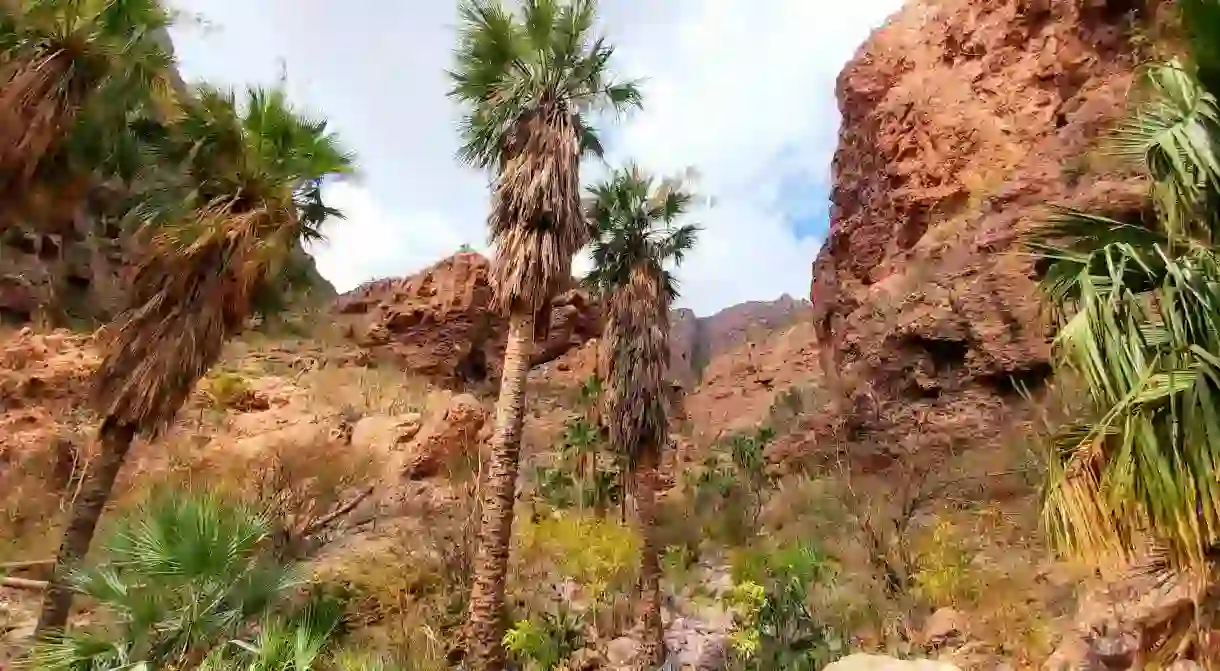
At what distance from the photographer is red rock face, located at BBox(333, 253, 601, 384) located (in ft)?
98.1

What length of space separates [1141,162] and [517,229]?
7665mm

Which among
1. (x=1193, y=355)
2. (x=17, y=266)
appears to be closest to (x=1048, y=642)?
(x=1193, y=355)

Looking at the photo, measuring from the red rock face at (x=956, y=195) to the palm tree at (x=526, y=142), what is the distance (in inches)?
312

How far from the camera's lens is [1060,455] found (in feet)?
16.3

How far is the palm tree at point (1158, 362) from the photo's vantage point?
425cm

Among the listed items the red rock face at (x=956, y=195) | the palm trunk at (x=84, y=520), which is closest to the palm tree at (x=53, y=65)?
the palm trunk at (x=84, y=520)

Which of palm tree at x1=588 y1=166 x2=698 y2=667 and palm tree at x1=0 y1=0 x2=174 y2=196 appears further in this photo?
palm tree at x1=588 y1=166 x2=698 y2=667

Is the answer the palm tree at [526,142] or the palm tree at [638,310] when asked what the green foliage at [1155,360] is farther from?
the palm tree at [638,310]

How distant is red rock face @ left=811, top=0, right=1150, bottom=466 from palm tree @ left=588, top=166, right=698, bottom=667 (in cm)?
578

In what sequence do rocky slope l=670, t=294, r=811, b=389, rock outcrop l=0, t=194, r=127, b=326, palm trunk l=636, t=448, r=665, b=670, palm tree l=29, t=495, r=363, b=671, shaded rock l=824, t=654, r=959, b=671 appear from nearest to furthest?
1. palm tree l=29, t=495, r=363, b=671
2. shaded rock l=824, t=654, r=959, b=671
3. palm trunk l=636, t=448, r=665, b=670
4. rock outcrop l=0, t=194, r=127, b=326
5. rocky slope l=670, t=294, r=811, b=389

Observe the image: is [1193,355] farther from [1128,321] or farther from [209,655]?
[209,655]

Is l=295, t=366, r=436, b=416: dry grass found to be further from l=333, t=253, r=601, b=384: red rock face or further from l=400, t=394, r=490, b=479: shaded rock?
l=400, t=394, r=490, b=479: shaded rock

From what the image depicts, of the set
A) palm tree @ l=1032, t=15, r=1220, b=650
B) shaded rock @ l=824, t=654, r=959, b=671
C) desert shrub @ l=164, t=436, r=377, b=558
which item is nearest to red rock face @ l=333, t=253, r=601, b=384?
desert shrub @ l=164, t=436, r=377, b=558

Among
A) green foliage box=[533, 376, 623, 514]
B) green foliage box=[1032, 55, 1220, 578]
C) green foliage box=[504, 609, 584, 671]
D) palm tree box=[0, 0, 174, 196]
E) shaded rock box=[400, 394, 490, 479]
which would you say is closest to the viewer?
green foliage box=[1032, 55, 1220, 578]
